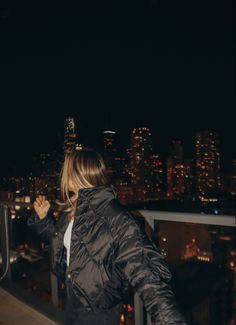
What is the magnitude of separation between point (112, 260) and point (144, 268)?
212 mm

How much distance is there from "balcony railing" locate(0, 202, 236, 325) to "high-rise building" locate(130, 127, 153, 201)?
276 feet

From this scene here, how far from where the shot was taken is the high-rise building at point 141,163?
99.7 metres

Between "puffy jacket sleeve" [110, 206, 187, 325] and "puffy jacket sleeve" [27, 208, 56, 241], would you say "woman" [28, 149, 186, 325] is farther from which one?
"puffy jacket sleeve" [27, 208, 56, 241]

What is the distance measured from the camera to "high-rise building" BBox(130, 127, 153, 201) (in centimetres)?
9972

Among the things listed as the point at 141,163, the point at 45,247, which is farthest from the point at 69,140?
the point at 141,163

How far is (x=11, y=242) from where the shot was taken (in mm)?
4816

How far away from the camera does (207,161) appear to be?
12700cm

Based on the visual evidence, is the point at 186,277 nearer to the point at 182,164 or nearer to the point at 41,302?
the point at 41,302

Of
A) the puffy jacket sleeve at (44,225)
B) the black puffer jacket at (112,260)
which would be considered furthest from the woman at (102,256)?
the puffy jacket sleeve at (44,225)

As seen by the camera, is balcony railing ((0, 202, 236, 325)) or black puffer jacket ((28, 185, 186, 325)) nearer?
black puffer jacket ((28, 185, 186, 325))

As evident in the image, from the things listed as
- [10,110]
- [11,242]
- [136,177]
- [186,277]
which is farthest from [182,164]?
[11,242]

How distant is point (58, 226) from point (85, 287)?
0.48 meters

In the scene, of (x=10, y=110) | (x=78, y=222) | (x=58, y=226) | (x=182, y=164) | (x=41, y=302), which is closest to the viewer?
(x=78, y=222)

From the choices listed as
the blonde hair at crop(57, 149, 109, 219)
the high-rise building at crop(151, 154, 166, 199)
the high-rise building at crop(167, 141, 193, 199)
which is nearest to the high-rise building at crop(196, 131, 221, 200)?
the high-rise building at crop(167, 141, 193, 199)
